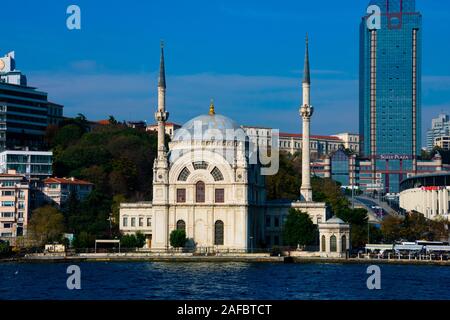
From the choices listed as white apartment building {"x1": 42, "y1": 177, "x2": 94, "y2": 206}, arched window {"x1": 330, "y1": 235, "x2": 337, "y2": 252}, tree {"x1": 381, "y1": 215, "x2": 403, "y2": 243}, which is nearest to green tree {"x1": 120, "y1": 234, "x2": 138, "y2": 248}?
white apartment building {"x1": 42, "y1": 177, "x2": 94, "y2": 206}

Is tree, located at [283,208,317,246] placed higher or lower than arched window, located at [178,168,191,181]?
lower

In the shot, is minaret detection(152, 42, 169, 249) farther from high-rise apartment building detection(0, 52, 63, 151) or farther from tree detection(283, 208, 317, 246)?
high-rise apartment building detection(0, 52, 63, 151)

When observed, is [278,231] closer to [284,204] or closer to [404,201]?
[284,204]

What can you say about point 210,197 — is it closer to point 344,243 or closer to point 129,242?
point 129,242

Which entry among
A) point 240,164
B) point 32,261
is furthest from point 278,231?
point 32,261

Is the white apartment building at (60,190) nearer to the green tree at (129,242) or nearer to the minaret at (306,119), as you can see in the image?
the green tree at (129,242)

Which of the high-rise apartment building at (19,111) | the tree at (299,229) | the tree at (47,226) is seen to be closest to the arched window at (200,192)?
the tree at (299,229)
